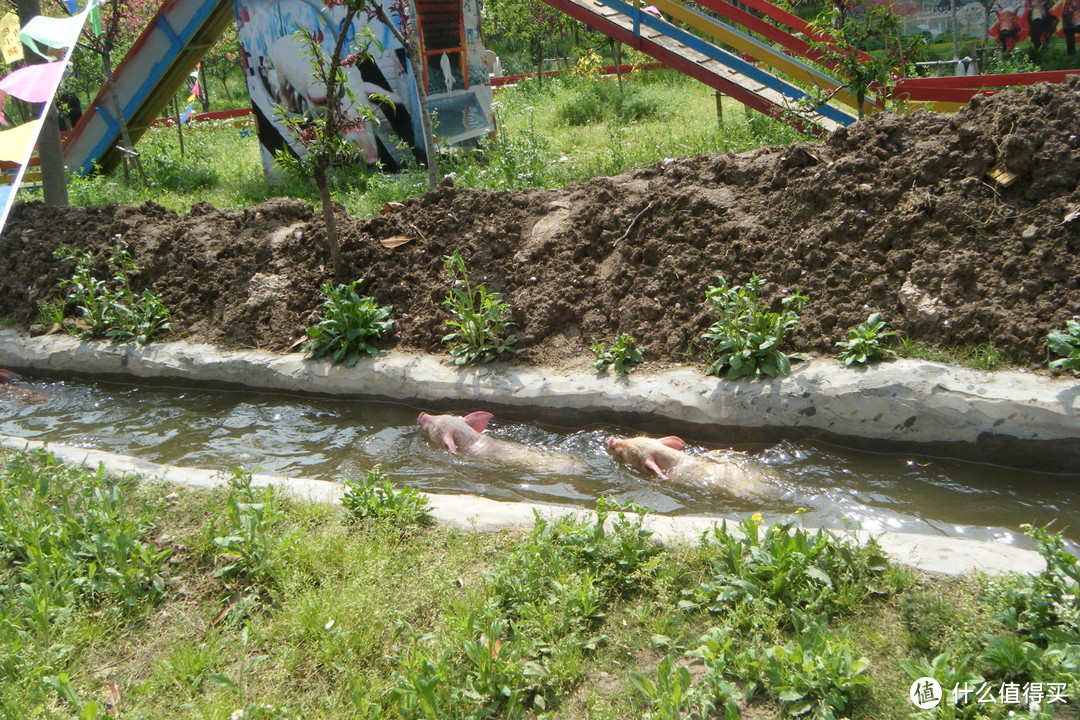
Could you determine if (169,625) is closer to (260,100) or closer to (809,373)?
(809,373)

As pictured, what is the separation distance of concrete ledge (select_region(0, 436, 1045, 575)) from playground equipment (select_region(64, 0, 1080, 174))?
6377mm

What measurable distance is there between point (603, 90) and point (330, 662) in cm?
1519

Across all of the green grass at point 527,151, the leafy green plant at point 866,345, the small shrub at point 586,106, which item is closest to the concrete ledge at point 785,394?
the leafy green plant at point 866,345

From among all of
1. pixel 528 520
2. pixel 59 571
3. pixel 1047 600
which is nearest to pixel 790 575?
pixel 1047 600

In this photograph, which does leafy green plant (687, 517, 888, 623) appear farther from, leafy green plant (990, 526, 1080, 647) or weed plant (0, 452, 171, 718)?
weed plant (0, 452, 171, 718)

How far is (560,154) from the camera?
41.0 feet

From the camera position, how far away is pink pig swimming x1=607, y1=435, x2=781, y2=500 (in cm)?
528

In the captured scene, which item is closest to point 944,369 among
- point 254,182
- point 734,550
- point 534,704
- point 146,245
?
point 734,550

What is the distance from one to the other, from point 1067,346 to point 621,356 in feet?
9.80

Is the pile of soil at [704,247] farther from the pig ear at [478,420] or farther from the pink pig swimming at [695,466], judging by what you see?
the pink pig swimming at [695,466]

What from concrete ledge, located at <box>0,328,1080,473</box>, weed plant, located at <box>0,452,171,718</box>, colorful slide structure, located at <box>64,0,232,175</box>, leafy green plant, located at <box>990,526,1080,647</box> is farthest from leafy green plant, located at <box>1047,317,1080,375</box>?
colorful slide structure, located at <box>64,0,232,175</box>

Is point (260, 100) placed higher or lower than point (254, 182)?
higher

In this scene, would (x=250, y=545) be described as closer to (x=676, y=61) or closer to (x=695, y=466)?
(x=695, y=466)

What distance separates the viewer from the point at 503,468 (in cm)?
591
